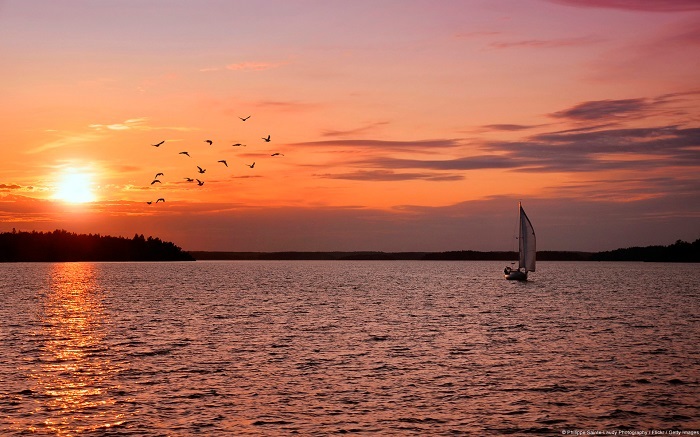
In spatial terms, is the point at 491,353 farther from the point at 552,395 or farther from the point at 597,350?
the point at 552,395

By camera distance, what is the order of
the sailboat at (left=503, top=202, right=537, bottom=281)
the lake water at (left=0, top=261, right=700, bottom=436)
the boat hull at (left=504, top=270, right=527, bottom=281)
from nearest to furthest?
the lake water at (left=0, top=261, right=700, bottom=436) → the sailboat at (left=503, top=202, right=537, bottom=281) → the boat hull at (left=504, top=270, right=527, bottom=281)

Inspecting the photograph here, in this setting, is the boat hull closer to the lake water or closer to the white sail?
the white sail

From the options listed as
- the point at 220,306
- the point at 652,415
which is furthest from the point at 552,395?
the point at 220,306

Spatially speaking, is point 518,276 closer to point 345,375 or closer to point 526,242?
point 526,242

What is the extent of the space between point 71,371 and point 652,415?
99.4 feet

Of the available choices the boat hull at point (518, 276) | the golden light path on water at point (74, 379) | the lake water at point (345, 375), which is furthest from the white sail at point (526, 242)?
the golden light path on water at point (74, 379)

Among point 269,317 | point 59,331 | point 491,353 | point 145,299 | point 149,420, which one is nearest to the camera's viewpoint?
point 149,420

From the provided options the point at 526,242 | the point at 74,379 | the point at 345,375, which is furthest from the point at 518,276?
the point at 74,379

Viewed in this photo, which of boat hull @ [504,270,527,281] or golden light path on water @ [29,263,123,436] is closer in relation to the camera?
golden light path on water @ [29,263,123,436]

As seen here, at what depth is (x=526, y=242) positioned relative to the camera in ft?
468

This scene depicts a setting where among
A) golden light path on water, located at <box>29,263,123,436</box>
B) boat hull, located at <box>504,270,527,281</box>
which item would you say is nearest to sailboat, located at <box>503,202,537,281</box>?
boat hull, located at <box>504,270,527,281</box>

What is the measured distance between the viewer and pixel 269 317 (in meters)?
79.6

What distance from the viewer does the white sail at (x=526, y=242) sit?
139 m

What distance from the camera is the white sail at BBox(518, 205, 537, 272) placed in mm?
139125
